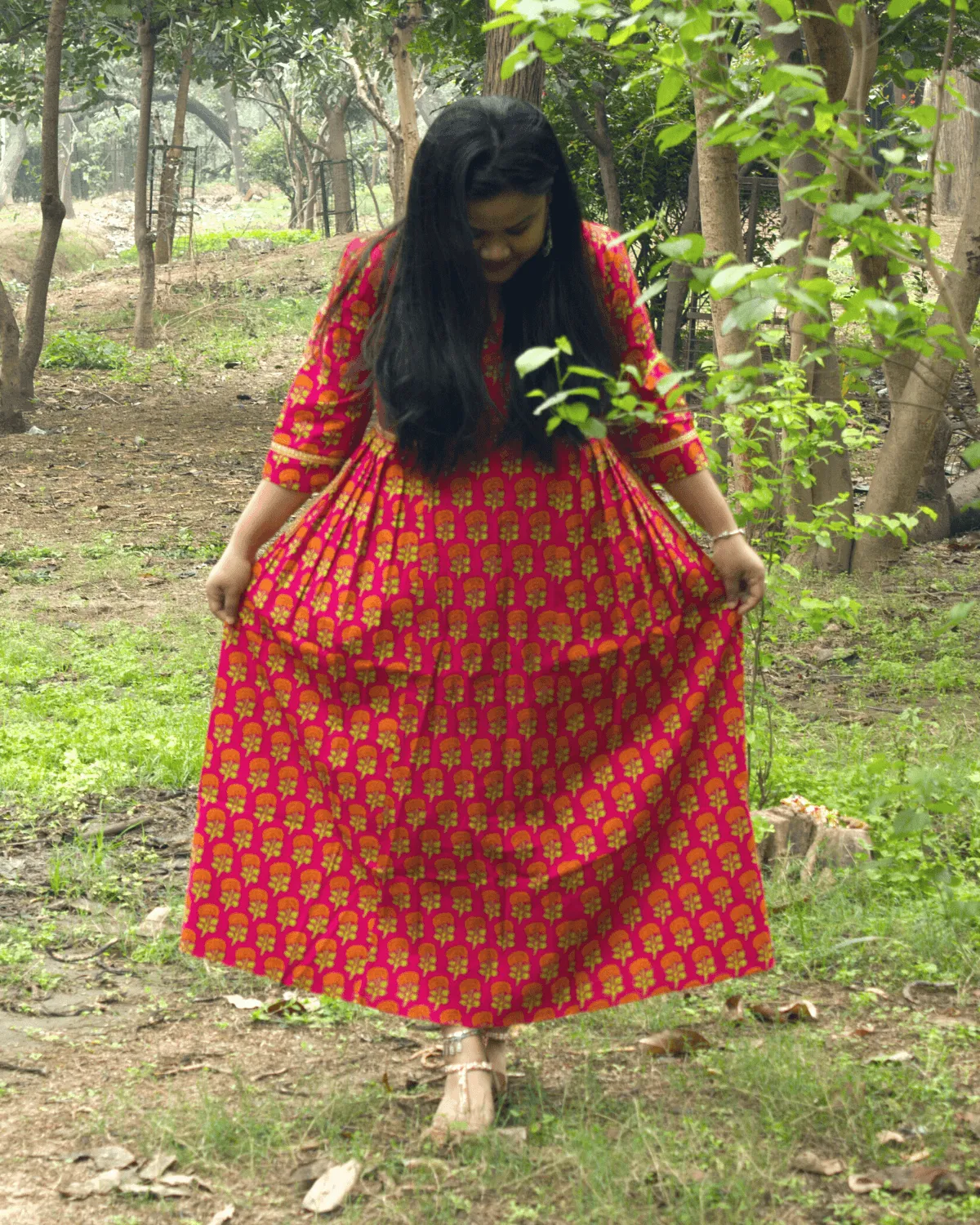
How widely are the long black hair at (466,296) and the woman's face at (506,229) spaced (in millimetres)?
20

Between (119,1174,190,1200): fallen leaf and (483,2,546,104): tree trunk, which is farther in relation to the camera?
(483,2,546,104): tree trunk

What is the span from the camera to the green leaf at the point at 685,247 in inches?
73.1

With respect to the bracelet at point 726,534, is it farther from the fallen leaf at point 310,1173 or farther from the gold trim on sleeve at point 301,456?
the fallen leaf at point 310,1173

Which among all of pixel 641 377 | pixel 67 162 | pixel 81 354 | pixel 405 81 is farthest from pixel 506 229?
pixel 67 162

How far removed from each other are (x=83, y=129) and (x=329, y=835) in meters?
46.0

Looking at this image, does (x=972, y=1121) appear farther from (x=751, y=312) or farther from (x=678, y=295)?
(x=678, y=295)

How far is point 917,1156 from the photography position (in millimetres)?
2387

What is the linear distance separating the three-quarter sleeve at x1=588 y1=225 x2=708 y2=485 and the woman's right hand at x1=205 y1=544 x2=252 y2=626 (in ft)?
2.43

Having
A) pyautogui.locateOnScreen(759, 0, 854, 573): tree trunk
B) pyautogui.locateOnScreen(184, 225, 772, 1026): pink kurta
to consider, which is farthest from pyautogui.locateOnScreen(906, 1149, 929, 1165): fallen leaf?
pyautogui.locateOnScreen(759, 0, 854, 573): tree trunk

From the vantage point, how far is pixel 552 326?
8.33 feet

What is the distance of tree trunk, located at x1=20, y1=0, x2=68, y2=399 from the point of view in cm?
1102

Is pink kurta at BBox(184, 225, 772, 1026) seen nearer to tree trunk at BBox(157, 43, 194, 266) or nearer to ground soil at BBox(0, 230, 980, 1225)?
ground soil at BBox(0, 230, 980, 1225)

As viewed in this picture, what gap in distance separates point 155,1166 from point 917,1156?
1305 millimetres

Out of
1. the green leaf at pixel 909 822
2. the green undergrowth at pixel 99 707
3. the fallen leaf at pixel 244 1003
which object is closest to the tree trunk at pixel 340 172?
the green undergrowth at pixel 99 707
